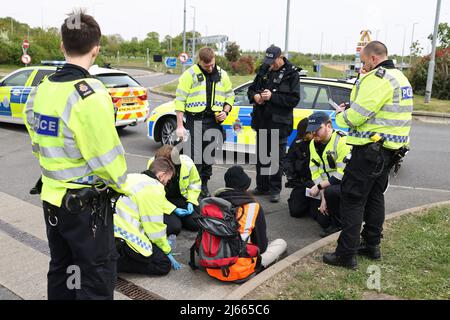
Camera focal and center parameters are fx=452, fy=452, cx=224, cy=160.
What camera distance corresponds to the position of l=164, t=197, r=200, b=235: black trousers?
4.76m

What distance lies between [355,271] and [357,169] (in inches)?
34.3

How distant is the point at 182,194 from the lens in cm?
507

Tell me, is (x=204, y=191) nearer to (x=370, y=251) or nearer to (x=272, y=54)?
(x=272, y=54)

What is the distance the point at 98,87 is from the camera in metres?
2.35

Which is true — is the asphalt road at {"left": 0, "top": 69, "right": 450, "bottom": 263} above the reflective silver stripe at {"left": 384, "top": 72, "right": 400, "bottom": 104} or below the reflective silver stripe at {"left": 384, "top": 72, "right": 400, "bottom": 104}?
below

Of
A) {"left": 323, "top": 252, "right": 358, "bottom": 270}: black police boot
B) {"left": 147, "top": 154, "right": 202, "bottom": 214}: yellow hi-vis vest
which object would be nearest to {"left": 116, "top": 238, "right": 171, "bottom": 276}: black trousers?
{"left": 147, "top": 154, "right": 202, "bottom": 214}: yellow hi-vis vest

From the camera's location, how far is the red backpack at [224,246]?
Answer: 3668 mm

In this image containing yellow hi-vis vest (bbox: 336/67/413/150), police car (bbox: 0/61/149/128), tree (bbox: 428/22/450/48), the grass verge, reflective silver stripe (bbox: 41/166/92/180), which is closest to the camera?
reflective silver stripe (bbox: 41/166/92/180)

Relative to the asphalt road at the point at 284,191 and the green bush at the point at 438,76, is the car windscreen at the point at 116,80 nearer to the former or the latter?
the asphalt road at the point at 284,191

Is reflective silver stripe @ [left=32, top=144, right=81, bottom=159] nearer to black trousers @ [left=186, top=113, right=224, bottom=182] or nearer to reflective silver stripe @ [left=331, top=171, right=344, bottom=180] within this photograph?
reflective silver stripe @ [left=331, top=171, right=344, bottom=180]

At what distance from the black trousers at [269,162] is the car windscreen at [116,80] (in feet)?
16.2

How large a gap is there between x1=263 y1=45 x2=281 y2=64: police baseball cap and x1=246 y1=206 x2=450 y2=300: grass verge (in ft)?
8.05

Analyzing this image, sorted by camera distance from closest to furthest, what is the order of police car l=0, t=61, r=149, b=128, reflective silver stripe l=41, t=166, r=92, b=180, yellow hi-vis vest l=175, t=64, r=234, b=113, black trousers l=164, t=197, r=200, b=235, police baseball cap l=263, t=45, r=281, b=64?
1. reflective silver stripe l=41, t=166, r=92, b=180
2. black trousers l=164, t=197, r=200, b=235
3. police baseball cap l=263, t=45, r=281, b=64
4. yellow hi-vis vest l=175, t=64, r=234, b=113
5. police car l=0, t=61, r=149, b=128
